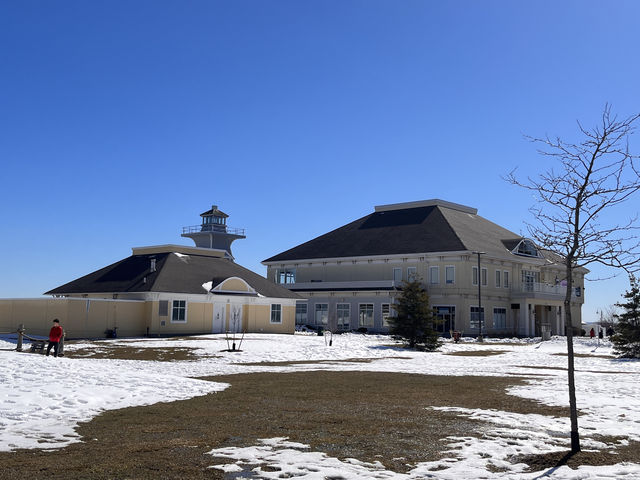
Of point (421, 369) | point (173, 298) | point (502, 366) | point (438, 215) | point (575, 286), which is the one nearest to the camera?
point (421, 369)

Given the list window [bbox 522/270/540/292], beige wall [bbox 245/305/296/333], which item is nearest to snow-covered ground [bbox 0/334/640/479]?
beige wall [bbox 245/305/296/333]

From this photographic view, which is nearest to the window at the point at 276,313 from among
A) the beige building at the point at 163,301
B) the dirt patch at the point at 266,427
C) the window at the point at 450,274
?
the beige building at the point at 163,301

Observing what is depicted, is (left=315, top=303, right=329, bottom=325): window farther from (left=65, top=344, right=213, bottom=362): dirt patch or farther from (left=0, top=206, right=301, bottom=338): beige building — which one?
(left=65, top=344, right=213, bottom=362): dirt patch

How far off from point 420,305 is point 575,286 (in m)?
40.2

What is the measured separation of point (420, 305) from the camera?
137ft

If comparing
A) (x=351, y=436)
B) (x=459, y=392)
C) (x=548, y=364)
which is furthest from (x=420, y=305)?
(x=351, y=436)

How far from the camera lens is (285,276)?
74625 millimetres

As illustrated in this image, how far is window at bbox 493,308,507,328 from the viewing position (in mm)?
64250

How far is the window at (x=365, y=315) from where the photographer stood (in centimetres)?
6431

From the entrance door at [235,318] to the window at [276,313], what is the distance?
10.7ft

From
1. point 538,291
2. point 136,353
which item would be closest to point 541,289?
point 538,291

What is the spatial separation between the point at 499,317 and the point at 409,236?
38.0 feet

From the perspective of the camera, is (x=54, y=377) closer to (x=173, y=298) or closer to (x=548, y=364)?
(x=548, y=364)

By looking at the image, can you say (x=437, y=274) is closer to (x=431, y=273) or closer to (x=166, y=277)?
(x=431, y=273)
